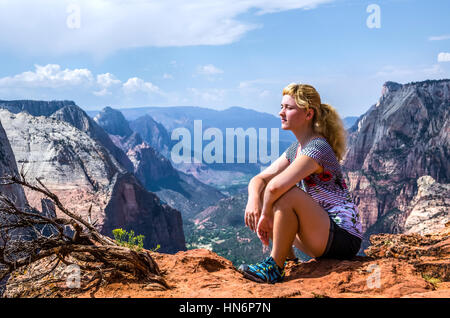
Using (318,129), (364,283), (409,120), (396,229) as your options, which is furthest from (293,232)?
(409,120)

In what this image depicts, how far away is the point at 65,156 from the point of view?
6412cm

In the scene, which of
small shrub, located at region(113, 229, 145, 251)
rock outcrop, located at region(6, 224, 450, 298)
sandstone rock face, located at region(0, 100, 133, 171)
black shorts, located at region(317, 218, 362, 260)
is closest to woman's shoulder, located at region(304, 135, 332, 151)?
black shorts, located at region(317, 218, 362, 260)

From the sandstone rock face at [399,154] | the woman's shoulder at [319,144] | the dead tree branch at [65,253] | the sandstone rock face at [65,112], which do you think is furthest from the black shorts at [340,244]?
the sandstone rock face at [65,112]

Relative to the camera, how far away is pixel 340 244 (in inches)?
237

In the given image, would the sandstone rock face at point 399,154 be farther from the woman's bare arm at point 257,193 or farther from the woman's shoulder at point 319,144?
the woman's shoulder at point 319,144

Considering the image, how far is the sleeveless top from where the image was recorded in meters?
5.92

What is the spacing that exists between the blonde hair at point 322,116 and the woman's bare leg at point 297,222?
1.07m

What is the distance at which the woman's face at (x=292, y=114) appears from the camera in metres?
6.12

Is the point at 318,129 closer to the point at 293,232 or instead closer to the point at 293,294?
the point at 293,232

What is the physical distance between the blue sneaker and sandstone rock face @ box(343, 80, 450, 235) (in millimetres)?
78230

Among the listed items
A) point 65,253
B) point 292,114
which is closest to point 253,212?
point 292,114

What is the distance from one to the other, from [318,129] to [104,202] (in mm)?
62361

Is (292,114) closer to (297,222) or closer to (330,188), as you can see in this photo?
(330,188)

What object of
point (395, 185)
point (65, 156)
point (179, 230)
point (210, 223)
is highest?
point (65, 156)
